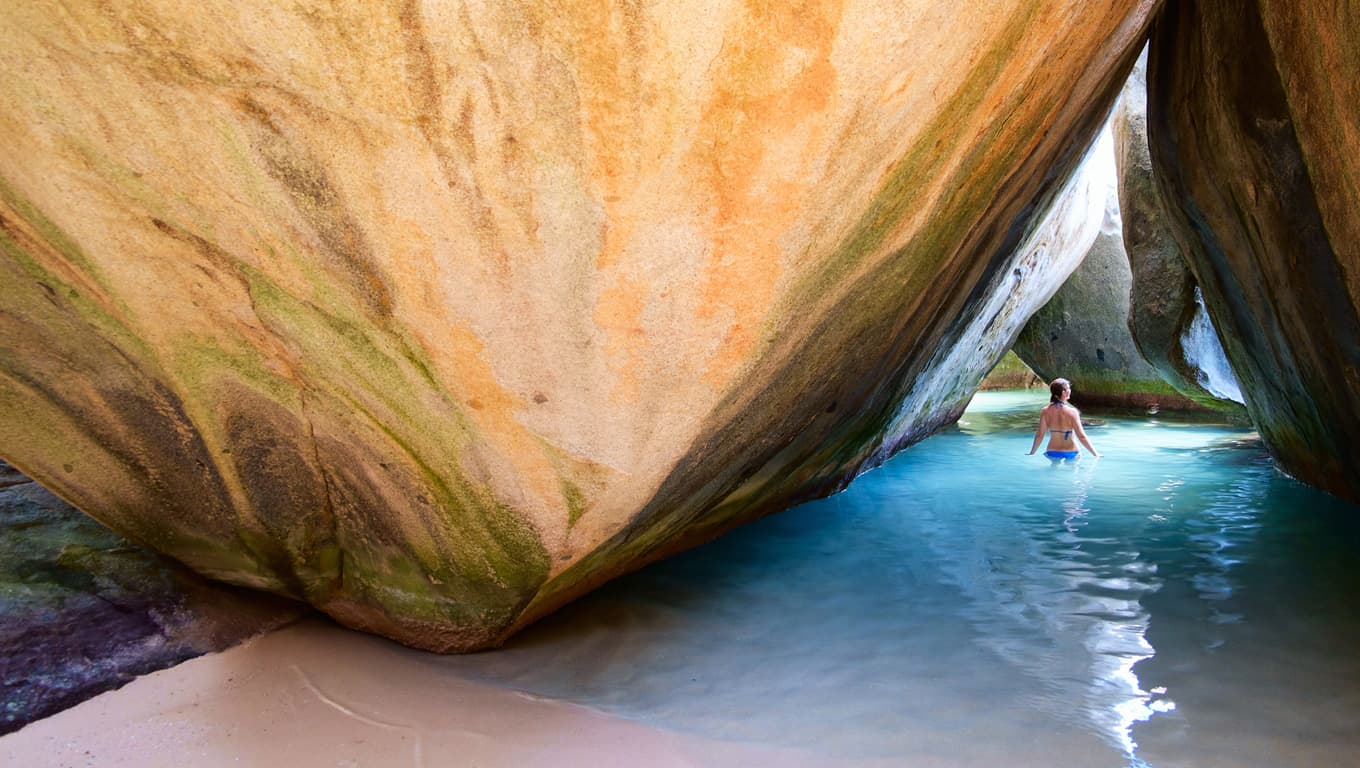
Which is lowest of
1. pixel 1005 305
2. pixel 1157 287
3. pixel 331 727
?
pixel 331 727

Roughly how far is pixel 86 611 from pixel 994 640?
3.06m

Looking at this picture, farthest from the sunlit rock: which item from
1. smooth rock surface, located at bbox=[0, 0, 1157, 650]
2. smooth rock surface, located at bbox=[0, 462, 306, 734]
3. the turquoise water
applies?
smooth rock surface, located at bbox=[0, 462, 306, 734]

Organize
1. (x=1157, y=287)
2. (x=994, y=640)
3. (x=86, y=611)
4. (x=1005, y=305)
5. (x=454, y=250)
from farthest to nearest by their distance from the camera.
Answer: (x=1157, y=287) → (x=1005, y=305) → (x=994, y=640) → (x=86, y=611) → (x=454, y=250)

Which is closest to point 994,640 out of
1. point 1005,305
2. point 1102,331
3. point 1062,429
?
point 1005,305

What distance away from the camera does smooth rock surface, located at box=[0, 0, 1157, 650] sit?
1.86 metres

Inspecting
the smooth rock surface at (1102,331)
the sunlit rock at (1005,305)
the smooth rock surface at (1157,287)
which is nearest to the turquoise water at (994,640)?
the sunlit rock at (1005,305)

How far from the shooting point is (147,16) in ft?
5.70

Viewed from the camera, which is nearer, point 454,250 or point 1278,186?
point 454,250

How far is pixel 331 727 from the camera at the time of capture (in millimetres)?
2389

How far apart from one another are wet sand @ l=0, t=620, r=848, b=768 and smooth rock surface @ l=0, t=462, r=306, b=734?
89 millimetres

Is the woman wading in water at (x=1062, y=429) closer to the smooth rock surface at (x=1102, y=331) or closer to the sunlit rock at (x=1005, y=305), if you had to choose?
the sunlit rock at (x=1005, y=305)

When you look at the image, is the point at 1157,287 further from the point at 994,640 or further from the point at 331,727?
the point at 331,727

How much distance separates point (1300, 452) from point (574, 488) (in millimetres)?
5570

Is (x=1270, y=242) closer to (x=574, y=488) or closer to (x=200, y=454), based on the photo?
(x=574, y=488)
